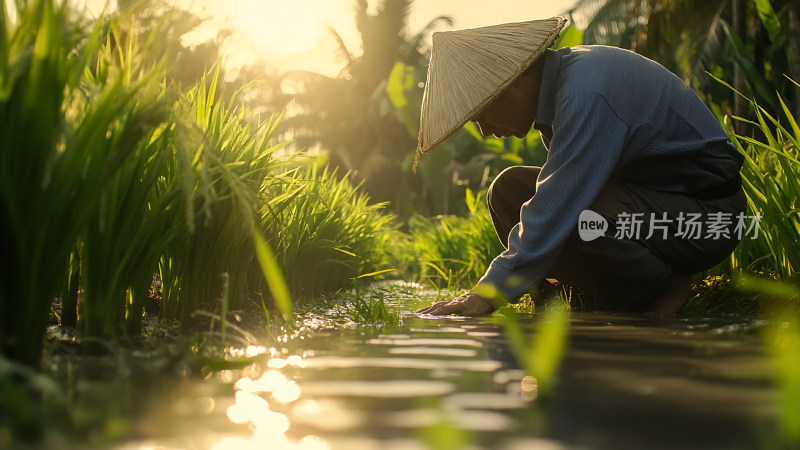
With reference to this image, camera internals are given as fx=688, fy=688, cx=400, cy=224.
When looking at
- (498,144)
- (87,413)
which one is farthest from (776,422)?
(498,144)

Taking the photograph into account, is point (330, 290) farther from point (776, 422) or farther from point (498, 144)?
point (498, 144)

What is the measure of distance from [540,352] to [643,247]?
116cm

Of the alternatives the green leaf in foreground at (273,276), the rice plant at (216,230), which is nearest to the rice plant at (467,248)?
the rice plant at (216,230)

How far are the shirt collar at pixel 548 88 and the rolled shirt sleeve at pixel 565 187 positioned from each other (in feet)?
0.63

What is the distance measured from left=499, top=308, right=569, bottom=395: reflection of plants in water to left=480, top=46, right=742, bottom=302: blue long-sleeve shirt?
0.90ft

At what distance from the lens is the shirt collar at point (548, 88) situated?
7.57ft

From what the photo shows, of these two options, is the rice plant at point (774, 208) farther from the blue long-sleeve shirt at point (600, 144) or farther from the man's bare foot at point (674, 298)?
the man's bare foot at point (674, 298)

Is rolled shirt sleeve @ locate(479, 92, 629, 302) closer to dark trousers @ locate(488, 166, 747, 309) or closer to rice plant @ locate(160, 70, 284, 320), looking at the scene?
dark trousers @ locate(488, 166, 747, 309)

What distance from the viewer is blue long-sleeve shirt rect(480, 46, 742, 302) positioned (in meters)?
2.10

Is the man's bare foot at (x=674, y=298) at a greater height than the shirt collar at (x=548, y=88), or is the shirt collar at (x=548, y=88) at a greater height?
the shirt collar at (x=548, y=88)

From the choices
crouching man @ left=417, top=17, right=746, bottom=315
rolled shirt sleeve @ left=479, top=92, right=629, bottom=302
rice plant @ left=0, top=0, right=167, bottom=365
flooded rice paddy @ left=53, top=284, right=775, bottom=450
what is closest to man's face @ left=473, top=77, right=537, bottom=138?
crouching man @ left=417, top=17, right=746, bottom=315

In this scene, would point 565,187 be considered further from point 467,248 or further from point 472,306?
point 467,248

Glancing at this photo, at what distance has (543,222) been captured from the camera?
211 centimetres

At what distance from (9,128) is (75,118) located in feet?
0.86
